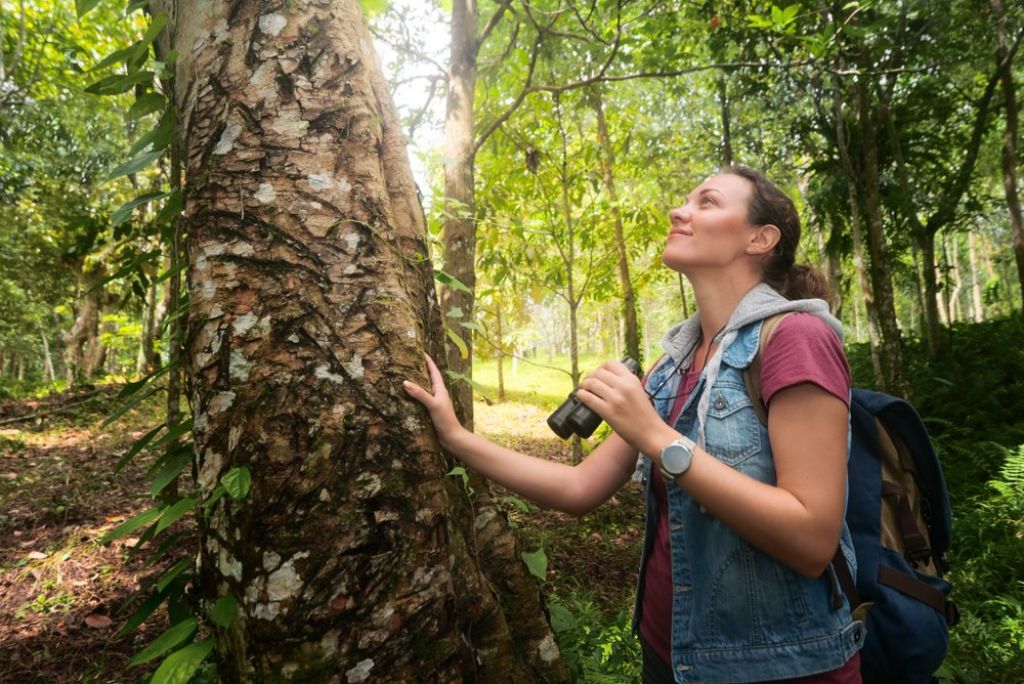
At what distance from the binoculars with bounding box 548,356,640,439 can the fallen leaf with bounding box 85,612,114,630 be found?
3.34 m

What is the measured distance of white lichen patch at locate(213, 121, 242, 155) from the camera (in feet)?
4.53

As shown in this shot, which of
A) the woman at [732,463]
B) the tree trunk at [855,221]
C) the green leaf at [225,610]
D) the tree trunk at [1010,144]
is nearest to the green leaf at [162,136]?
the woman at [732,463]

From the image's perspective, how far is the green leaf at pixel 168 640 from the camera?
123 cm

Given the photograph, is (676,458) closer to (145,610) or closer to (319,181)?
(319,181)

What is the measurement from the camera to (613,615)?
4176 millimetres

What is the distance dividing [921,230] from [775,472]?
10250 millimetres

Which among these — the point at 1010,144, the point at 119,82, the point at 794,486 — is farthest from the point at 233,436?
the point at 1010,144

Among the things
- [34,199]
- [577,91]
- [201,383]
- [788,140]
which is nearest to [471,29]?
[577,91]

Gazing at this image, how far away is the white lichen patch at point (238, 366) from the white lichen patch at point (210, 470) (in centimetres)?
19

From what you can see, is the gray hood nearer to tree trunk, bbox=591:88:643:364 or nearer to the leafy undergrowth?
the leafy undergrowth

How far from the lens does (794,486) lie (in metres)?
1.19

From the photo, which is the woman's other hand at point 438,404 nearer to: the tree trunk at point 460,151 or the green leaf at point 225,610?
the green leaf at point 225,610

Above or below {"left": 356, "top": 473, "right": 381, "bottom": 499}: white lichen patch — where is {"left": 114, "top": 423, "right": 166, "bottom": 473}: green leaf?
above

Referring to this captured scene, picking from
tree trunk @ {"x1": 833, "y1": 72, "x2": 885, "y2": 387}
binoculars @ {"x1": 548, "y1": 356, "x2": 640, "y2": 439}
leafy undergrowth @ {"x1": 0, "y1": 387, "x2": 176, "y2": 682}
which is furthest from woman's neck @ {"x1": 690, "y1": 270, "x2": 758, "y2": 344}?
tree trunk @ {"x1": 833, "y1": 72, "x2": 885, "y2": 387}
